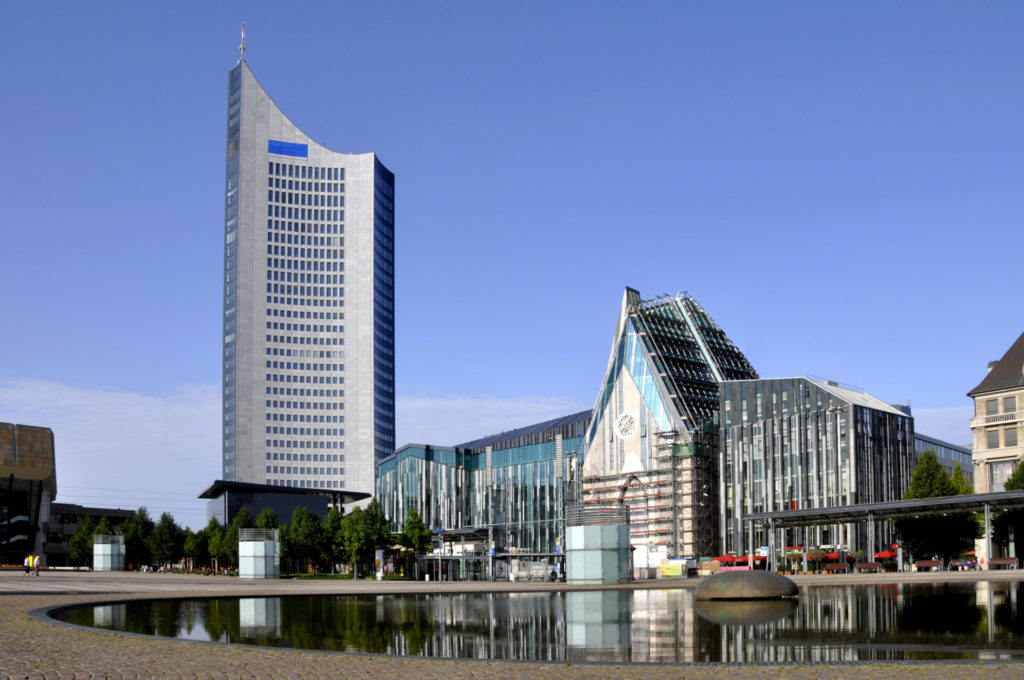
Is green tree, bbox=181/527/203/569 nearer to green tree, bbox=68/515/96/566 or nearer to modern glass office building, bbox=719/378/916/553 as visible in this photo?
green tree, bbox=68/515/96/566

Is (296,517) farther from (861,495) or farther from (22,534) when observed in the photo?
(22,534)

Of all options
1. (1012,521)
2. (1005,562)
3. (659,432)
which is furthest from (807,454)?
(1005,562)

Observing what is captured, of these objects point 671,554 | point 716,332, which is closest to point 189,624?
point 671,554

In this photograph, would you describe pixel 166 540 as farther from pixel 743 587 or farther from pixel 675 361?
pixel 743 587

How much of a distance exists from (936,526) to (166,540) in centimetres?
9140

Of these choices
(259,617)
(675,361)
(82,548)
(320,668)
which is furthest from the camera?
(82,548)

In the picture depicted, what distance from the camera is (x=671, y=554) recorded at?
398 feet

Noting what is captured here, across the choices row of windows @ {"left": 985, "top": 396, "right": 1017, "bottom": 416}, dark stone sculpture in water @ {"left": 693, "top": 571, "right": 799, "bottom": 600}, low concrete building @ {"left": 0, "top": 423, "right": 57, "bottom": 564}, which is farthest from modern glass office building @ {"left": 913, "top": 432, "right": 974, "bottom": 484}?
low concrete building @ {"left": 0, "top": 423, "right": 57, "bottom": 564}

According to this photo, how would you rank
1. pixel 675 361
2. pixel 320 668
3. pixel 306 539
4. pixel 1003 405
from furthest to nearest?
pixel 675 361 < pixel 306 539 < pixel 1003 405 < pixel 320 668

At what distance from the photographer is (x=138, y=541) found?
136375 mm

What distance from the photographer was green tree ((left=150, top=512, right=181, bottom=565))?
5167 inches

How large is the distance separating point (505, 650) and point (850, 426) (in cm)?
9446

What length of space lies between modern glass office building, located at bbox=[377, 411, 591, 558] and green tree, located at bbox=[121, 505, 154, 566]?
38.0 meters

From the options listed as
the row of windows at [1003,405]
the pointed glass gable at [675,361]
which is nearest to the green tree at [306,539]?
the pointed glass gable at [675,361]
